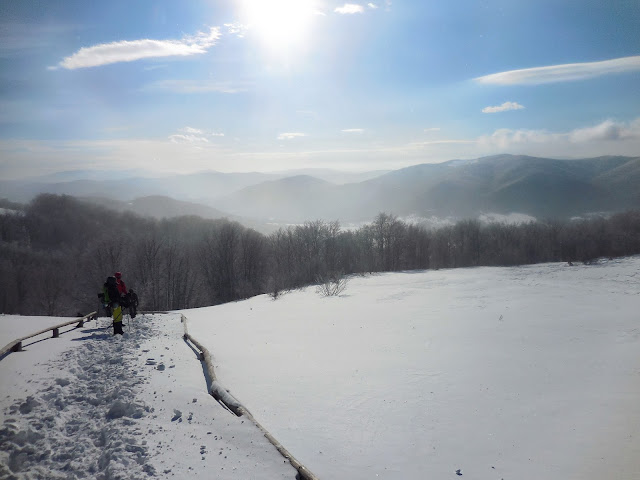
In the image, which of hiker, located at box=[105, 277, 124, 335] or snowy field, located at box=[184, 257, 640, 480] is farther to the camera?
hiker, located at box=[105, 277, 124, 335]

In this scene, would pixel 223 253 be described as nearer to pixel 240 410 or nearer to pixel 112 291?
pixel 112 291

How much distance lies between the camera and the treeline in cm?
4406

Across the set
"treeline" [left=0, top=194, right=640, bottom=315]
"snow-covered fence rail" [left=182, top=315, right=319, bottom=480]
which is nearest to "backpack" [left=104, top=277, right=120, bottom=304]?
"snow-covered fence rail" [left=182, top=315, right=319, bottom=480]

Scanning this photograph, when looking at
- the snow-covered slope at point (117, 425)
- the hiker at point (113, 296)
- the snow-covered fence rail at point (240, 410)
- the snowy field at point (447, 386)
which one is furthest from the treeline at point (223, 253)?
the snow-covered slope at point (117, 425)

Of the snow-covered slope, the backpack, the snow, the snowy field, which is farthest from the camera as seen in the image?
the backpack

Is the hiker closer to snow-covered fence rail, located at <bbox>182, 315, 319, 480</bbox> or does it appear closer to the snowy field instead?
the snowy field

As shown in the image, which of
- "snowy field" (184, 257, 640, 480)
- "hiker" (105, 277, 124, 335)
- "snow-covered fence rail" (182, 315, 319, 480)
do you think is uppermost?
"hiker" (105, 277, 124, 335)

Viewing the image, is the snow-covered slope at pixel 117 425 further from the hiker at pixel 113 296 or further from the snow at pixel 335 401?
the hiker at pixel 113 296

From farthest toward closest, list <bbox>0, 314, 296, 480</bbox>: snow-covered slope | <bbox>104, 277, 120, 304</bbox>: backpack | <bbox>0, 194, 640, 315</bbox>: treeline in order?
<bbox>0, 194, 640, 315</bbox>: treeline
<bbox>104, 277, 120, 304</bbox>: backpack
<bbox>0, 314, 296, 480</bbox>: snow-covered slope

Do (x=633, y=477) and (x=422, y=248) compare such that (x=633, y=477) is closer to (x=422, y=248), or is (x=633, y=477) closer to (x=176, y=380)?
(x=176, y=380)

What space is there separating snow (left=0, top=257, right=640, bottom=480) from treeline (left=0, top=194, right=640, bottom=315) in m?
24.4

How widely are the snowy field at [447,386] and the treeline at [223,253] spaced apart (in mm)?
22153

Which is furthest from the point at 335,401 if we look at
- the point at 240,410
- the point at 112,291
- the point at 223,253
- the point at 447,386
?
the point at 223,253

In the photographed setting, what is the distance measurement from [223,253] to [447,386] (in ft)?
156
